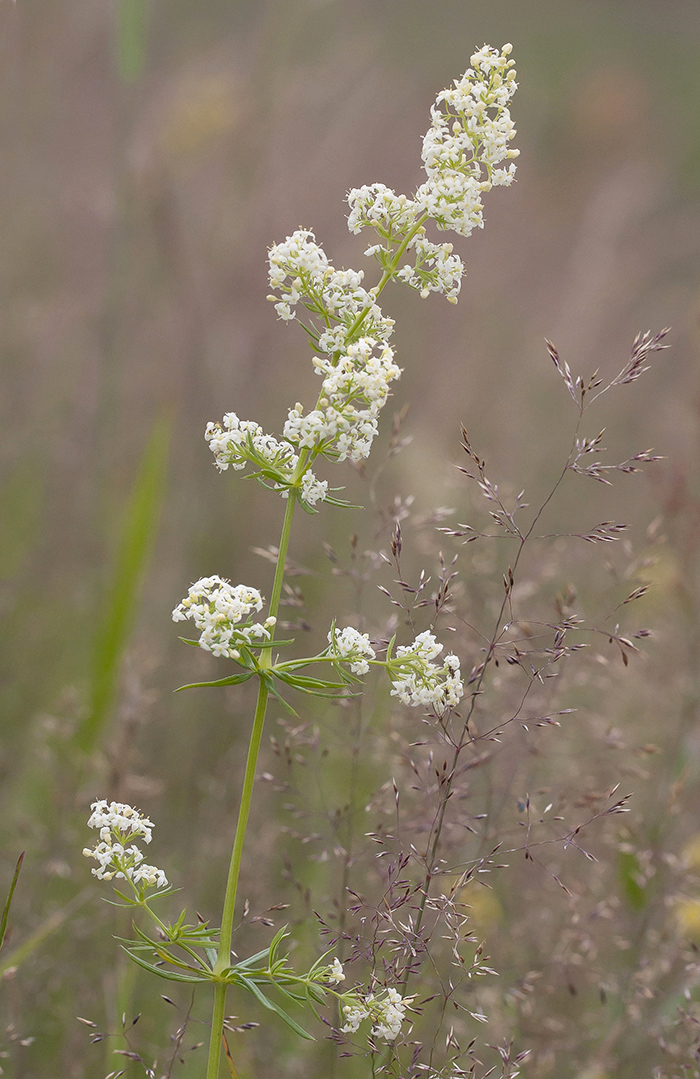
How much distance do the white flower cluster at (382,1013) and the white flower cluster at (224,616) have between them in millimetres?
606

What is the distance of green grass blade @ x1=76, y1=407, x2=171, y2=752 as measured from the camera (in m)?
2.99

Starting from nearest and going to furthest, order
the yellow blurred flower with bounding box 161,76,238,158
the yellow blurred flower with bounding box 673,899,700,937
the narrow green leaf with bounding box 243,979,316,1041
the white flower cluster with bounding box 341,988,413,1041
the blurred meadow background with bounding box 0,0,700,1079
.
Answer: the narrow green leaf with bounding box 243,979,316,1041 → the white flower cluster with bounding box 341,988,413,1041 → the blurred meadow background with bounding box 0,0,700,1079 → the yellow blurred flower with bounding box 673,899,700,937 → the yellow blurred flower with bounding box 161,76,238,158

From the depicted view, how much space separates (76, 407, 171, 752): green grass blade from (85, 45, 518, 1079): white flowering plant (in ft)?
4.60

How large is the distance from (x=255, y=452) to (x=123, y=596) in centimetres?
149

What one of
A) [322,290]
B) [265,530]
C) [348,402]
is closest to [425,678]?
[348,402]

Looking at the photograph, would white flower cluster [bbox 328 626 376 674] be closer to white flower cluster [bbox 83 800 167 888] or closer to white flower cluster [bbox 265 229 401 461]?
white flower cluster [bbox 265 229 401 461]

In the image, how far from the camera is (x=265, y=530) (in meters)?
5.33

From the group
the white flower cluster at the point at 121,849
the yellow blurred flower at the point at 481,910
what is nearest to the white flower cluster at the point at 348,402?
the white flower cluster at the point at 121,849

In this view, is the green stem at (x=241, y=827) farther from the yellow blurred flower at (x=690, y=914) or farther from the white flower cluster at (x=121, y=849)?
the yellow blurred flower at (x=690, y=914)

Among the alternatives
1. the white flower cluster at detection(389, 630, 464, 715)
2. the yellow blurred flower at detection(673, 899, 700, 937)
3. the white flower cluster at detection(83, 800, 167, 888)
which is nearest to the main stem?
the white flower cluster at detection(83, 800, 167, 888)

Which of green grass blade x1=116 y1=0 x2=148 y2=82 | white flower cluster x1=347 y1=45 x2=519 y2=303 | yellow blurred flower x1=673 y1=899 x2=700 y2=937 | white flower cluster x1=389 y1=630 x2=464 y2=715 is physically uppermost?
green grass blade x1=116 y1=0 x2=148 y2=82

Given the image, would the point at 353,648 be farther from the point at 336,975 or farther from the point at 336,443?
the point at 336,975

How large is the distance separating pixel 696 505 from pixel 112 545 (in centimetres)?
228

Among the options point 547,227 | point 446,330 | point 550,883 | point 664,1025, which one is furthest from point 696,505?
point 547,227
